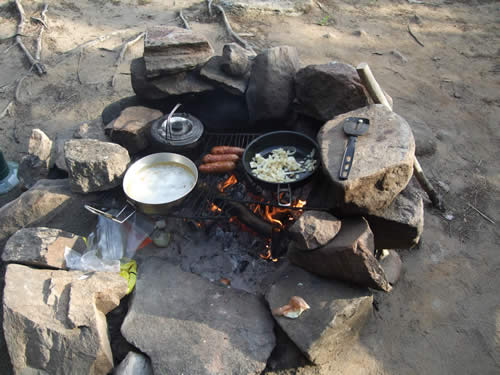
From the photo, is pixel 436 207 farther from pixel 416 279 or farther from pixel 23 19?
pixel 23 19

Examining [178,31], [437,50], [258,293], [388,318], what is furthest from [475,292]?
[437,50]

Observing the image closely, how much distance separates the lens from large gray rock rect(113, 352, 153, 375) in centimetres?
300

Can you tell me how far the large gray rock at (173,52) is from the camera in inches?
179

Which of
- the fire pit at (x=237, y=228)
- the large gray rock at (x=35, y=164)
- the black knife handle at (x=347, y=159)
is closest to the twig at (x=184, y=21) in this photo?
the fire pit at (x=237, y=228)

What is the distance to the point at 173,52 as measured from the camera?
15.3 ft

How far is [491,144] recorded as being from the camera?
18.2ft

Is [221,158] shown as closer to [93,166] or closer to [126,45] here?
[93,166]

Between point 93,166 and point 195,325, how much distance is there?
192 cm

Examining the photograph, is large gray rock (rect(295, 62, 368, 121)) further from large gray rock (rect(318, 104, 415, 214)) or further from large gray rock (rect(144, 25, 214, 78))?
large gray rock (rect(144, 25, 214, 78))

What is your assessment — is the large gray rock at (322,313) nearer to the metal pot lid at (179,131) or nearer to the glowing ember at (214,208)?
the glowing ember at (214,208)

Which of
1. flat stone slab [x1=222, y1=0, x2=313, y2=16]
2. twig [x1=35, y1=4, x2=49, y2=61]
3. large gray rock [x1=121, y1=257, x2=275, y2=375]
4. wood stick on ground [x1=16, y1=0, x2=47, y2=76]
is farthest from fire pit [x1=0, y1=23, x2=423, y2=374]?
flat stone slab [x1=222, y1=0, x2=313, y2=16]

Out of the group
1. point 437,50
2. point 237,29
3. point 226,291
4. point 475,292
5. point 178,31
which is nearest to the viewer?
point 226,291

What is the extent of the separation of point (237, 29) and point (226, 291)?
6608mm

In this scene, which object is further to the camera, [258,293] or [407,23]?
[407,23]
